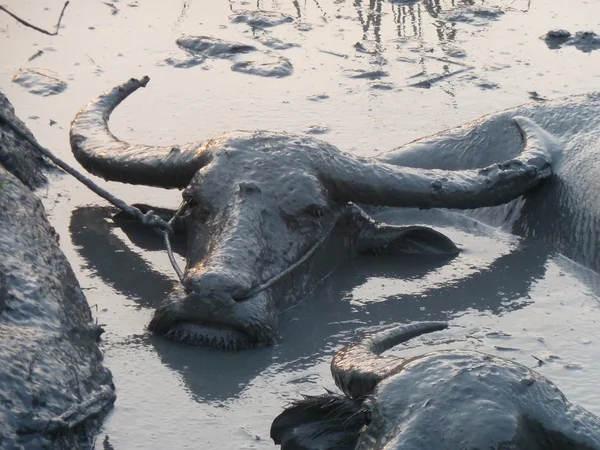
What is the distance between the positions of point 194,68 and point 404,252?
3.90 metres

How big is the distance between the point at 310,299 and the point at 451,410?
2423mm

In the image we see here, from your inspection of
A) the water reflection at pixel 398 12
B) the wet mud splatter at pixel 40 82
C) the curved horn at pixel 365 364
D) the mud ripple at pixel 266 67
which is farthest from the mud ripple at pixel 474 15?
the curved horn at pixel 365 364

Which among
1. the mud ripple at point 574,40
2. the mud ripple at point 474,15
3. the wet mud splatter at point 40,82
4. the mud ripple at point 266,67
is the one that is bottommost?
the wet mud splatter at point 40,82

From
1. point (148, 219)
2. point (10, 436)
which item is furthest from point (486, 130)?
point (10, 436)

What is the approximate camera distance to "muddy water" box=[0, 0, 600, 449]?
509cm

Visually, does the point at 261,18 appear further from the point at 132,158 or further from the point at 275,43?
the point at 132,158

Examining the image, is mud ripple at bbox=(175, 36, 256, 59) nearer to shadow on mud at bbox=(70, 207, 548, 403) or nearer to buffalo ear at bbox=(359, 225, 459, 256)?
shadow on mud at bbox=(70, 207, 548, 403)

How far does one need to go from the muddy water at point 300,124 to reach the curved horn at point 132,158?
32 cm

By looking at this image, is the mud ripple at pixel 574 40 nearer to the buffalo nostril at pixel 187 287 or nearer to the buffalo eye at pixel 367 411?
the buffalo nostril at pixel 187 287

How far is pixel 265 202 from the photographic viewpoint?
592 cm

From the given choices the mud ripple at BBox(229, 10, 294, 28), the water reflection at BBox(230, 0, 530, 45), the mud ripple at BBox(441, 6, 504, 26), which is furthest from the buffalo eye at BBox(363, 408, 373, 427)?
the mud ripple at BBox(441, 6, 504, 26)

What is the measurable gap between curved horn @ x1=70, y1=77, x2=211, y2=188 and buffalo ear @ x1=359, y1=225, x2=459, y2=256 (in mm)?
966

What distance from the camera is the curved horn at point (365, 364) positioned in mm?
3926

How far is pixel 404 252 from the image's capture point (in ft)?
21.6
